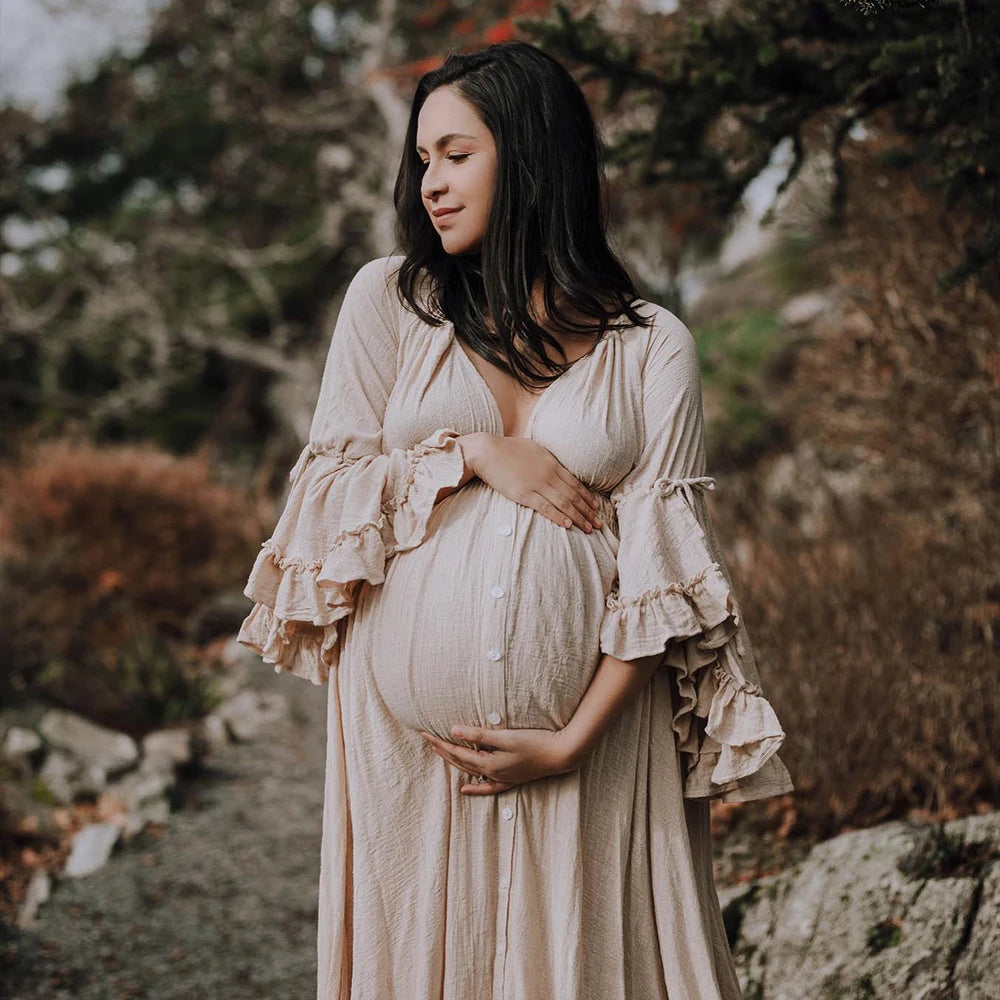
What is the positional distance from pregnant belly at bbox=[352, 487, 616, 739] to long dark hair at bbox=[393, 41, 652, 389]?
1.17ft

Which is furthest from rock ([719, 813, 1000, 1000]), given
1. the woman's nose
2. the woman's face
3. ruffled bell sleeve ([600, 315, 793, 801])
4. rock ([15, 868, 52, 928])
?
rock ([15, 868, 52, 928])

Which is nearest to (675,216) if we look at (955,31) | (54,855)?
(955,31)

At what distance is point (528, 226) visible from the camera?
7.66 feet

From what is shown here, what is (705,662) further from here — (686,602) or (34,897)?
(34,897)

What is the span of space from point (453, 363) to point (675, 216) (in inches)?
269

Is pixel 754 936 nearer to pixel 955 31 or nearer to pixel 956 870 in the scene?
pixel 956 870

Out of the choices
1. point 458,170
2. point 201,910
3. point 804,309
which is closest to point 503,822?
point 458,170

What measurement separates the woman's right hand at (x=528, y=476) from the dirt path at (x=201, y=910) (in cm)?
253

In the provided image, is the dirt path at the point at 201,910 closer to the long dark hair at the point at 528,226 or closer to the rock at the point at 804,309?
the long dark hair at the point at 528,226

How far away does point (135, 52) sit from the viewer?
11.6m

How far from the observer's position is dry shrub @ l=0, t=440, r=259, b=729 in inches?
253

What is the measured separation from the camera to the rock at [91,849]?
4.81 metres

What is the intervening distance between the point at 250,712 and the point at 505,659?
468 centimetres

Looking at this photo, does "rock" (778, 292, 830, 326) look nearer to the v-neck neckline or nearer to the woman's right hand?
the v-neck neckline
